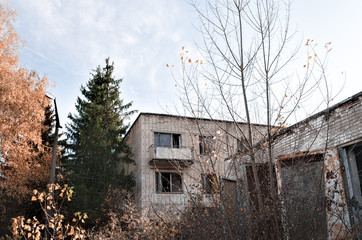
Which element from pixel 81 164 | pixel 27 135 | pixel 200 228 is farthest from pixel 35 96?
pixel 200 228

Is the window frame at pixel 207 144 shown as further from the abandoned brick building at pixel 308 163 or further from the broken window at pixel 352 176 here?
the broken window at pixel 352 176

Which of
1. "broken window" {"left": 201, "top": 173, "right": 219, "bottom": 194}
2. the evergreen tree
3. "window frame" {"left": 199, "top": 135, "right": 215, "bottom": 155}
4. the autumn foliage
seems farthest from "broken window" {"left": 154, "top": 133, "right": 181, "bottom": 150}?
"window frame" {"left": 199, "top": 135, "right": 215, "bottom": 155}

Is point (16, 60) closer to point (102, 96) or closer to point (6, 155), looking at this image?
point (6, 155)

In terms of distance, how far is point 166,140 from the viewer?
77.4ft

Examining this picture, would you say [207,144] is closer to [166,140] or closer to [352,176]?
[352,176]

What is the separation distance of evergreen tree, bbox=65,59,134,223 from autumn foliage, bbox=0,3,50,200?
11.9 feet

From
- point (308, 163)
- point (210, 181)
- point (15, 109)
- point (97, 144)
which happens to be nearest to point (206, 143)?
point (210, 181)

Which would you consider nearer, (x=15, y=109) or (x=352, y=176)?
(x=352, y=176)

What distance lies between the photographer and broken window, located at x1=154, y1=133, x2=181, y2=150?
23312 mm

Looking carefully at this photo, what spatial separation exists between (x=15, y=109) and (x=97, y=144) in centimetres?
728

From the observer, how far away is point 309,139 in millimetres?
8367

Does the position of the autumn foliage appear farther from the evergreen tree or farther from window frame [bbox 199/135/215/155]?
window frame [bbox 199/135/215/155]

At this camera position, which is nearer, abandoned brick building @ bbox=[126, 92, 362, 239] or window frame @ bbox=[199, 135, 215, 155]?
abandoned brick building @ bbox=[126, 92, 362, 239]

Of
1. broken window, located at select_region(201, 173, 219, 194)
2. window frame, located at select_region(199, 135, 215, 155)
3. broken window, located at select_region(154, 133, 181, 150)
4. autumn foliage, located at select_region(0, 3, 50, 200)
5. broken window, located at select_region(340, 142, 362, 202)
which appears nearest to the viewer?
broken window, located at select_region(201, 173, 219, 194)
